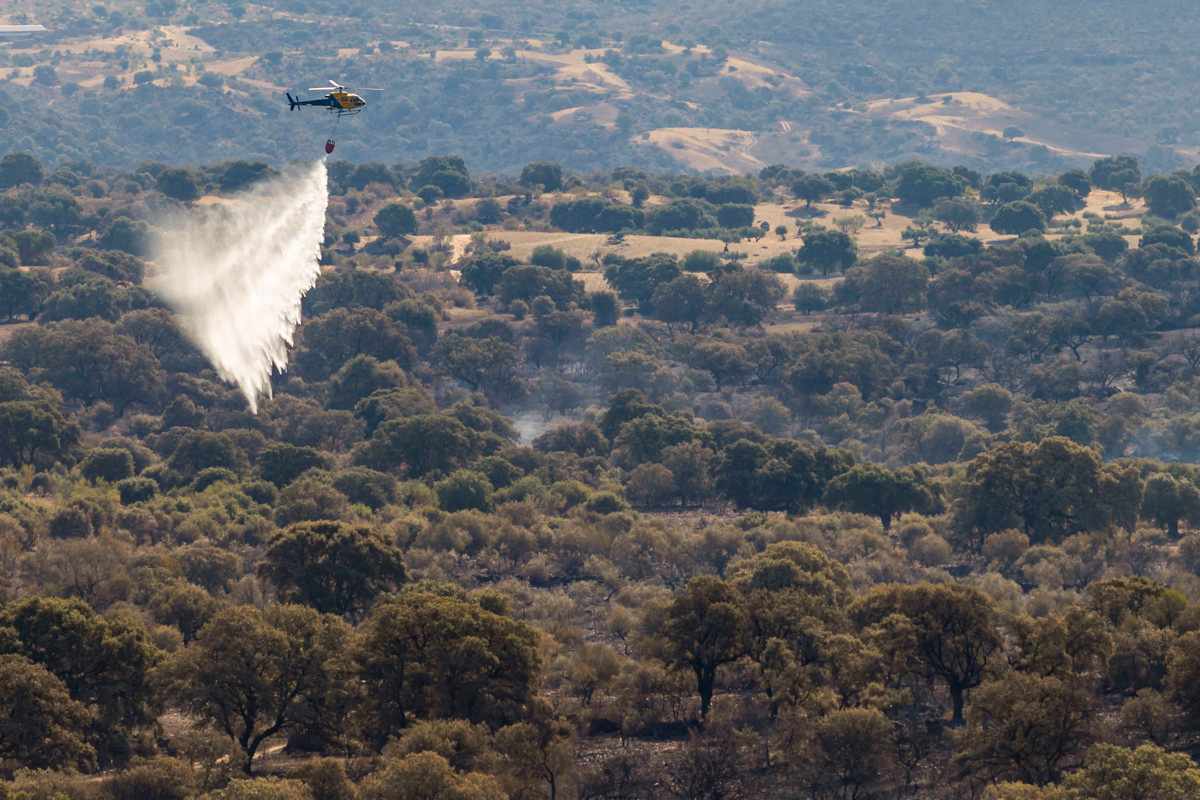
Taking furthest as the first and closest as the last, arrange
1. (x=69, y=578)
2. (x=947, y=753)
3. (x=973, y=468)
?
1. (x=973, y=468)
2. (x=69, y=578)
3. (x=947, y=753)

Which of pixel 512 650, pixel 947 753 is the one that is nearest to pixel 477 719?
pixel 512 650

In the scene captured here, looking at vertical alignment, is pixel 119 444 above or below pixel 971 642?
below

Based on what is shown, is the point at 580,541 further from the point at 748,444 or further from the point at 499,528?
the point at 748,444

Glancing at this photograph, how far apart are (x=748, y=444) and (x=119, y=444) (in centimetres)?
4855

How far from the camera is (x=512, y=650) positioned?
8888cm

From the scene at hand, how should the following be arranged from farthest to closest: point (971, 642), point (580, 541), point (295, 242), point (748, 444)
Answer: point (295, 242), point (748, 444), point (580, 541), point (971, 642)

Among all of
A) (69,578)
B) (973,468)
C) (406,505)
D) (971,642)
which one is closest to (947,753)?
(971,642)

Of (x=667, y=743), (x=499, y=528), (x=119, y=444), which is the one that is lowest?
(x=119, y=444)

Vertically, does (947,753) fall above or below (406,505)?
above

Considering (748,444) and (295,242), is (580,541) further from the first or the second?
(295,242)

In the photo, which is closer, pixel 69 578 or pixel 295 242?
pixel 69 578

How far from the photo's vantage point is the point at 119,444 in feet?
555

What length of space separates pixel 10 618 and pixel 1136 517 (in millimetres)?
75688

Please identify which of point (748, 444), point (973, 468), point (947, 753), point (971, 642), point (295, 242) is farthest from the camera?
point (295, 242)
